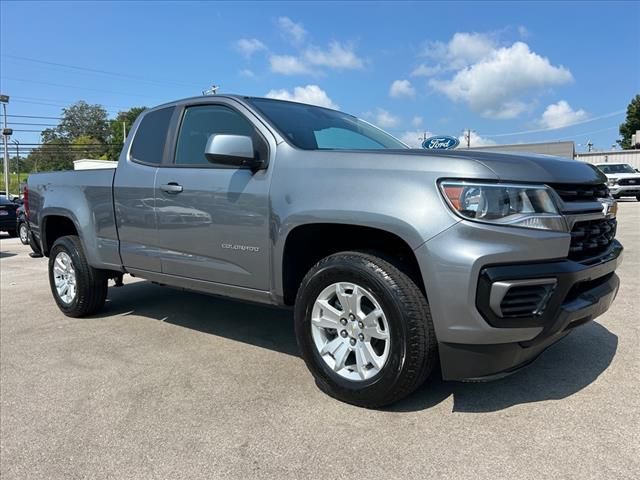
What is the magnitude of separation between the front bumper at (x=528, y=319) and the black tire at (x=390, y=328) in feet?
0.44

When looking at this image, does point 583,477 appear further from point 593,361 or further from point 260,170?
point 260,170

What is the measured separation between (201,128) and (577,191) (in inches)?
106

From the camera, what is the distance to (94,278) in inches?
198

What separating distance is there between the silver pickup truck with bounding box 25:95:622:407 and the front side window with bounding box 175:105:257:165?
0.01 metres

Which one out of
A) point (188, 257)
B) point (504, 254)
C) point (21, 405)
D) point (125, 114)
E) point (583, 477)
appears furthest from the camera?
point (125, 114)

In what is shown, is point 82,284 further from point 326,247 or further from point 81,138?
point 81,138

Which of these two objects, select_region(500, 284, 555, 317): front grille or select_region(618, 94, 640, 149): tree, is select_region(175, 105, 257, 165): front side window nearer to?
select_region(500, 284, 555, 317): front grille

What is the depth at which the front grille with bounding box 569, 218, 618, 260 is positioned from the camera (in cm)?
269

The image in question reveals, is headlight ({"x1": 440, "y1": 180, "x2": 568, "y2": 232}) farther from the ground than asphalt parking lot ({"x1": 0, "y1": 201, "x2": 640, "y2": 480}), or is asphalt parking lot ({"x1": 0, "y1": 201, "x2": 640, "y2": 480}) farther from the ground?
headlight ({"x1": 440, "y1": 180, "x2": 568, "y2": 232})

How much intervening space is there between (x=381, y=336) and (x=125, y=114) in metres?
107

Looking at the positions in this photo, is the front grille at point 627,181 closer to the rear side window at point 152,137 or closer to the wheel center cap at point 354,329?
the rear side window at point 152,137

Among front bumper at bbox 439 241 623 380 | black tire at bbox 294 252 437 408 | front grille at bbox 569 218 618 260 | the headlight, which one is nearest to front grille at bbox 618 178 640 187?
front grille at bbox 569 218 618 260

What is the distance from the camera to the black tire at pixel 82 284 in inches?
198

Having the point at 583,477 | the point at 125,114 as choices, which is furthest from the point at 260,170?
the point at 125,114
